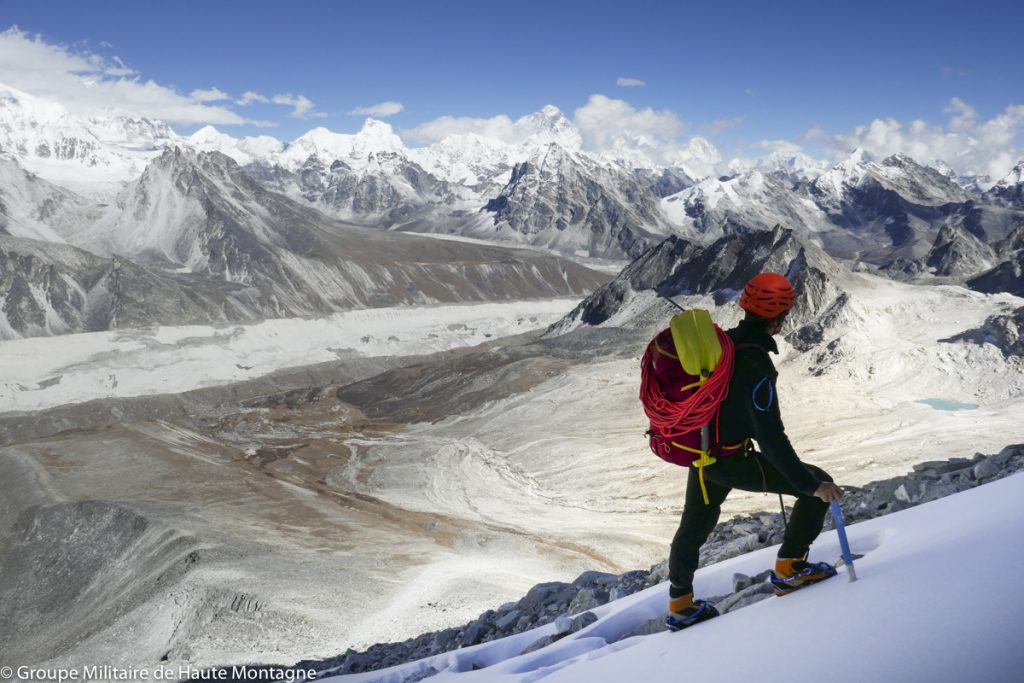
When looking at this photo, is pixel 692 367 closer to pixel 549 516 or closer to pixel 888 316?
pixel 549 516

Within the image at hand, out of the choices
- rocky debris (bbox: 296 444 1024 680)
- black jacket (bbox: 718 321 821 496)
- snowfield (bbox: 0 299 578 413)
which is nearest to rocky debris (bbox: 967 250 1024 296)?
snowfield (bbox: 0 299 578 413)

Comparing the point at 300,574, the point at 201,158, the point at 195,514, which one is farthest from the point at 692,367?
the point at 201,158

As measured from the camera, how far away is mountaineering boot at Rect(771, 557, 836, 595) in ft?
15.4

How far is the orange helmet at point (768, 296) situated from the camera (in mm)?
4570

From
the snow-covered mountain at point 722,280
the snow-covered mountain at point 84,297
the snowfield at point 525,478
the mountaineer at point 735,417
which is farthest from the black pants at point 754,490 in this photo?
the snow-covered mountain at point 84,297

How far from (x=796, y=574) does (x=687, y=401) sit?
141 cm

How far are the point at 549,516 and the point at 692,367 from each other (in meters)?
28.6

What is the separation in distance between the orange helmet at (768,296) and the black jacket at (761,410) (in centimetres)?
21

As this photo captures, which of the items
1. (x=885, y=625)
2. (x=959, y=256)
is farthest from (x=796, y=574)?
(x=959, y=256)

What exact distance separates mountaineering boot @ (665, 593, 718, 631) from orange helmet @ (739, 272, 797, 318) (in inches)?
81.4

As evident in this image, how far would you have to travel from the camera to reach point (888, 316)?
1784 inches

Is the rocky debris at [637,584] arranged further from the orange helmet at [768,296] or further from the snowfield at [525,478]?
the orange helmet at [768,296]

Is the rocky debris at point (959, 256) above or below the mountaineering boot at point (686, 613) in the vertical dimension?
above

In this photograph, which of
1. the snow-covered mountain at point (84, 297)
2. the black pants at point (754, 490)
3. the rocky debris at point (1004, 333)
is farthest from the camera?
the snow-covered mountain at point (84, 297)
